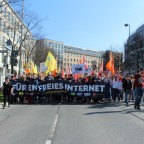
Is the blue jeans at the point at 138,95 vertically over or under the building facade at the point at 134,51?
under

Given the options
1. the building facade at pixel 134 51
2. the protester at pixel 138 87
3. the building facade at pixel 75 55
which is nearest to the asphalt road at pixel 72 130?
the protester at pixel 138 87

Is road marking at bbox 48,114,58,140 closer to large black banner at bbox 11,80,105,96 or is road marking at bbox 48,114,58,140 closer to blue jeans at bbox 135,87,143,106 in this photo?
blue jeans at bbox 135,87,143,106

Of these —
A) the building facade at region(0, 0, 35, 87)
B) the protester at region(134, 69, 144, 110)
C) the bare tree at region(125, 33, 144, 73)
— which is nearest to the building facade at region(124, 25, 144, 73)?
the bare tree at region(125, 33, 144, 73)

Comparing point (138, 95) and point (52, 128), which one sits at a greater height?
point (138, 95)

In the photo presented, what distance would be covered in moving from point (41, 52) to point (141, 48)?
1963 cm

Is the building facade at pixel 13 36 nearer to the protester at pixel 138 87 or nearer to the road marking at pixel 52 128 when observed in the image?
the protester at pixel 138 87

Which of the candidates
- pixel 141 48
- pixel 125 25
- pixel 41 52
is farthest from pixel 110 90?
pixel 41 52

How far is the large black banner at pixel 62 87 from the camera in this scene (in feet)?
79.9

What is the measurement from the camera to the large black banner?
79.9 feet

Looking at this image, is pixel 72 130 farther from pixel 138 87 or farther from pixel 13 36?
pixel 13 36

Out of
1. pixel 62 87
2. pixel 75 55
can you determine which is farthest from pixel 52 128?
pixel 75 55

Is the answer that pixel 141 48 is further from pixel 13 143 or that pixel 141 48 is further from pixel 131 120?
pixel 13 143

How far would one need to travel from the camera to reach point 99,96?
24219 mm

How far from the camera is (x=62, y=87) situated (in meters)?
24.5
